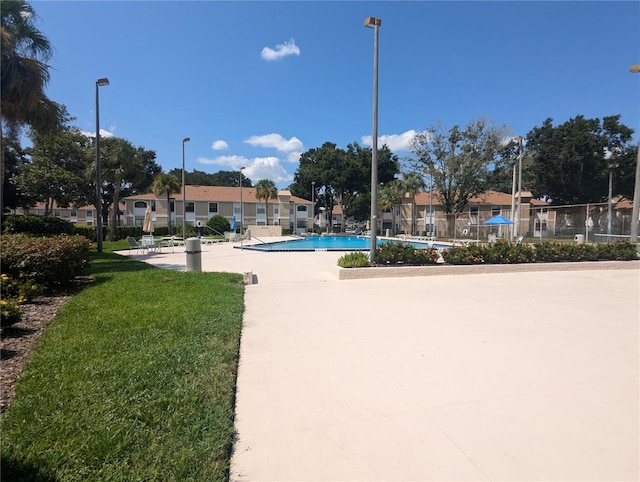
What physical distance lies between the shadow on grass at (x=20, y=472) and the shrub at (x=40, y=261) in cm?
518

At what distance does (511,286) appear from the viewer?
28.5 ft

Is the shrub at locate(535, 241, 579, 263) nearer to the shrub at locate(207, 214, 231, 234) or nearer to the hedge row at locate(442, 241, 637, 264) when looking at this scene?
the hedge row at locate(442, 241, 637, 264)

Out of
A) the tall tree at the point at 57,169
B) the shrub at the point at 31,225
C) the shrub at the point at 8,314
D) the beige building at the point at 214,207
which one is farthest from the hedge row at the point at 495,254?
the beige building at the point at 214,207

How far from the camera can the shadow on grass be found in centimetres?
191

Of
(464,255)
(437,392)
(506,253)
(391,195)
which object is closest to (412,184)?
(391,195)

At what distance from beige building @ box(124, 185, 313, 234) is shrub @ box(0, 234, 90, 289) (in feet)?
129

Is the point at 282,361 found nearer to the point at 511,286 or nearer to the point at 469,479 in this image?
the point at 469,479

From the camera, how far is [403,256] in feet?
34.5

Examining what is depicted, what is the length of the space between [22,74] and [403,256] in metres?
13.0

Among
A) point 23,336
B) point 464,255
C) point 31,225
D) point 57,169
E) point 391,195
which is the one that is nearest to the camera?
point 23,336

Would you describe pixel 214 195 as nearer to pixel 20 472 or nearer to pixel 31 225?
pixel 31 225

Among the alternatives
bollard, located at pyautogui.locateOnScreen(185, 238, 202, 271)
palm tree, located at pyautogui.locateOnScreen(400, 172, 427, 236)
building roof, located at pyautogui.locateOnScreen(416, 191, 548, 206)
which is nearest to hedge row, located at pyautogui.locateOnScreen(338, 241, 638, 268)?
bollard, located at pyautogui.locateOnScreen(185, 238, 202, 271)

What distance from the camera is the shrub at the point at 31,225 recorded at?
507 inches

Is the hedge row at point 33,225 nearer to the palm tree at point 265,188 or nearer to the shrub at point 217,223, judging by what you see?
the shrub at point 217,223
